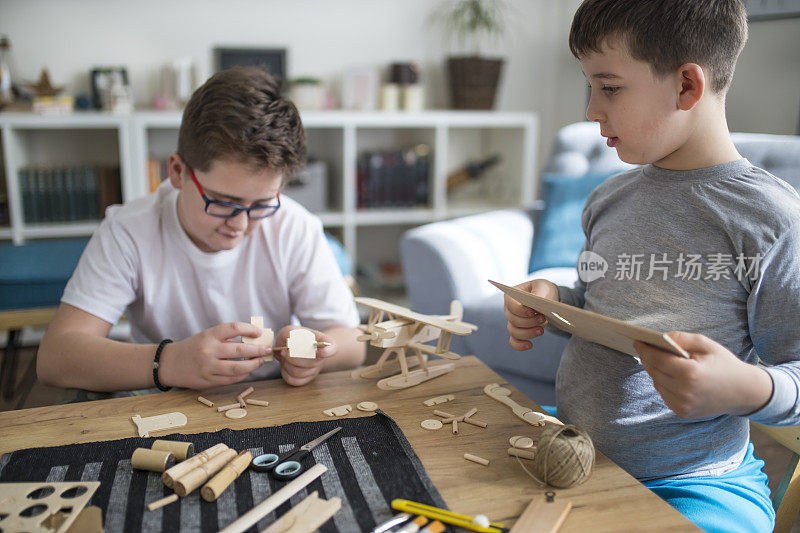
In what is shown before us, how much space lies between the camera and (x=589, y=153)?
8.68 ft

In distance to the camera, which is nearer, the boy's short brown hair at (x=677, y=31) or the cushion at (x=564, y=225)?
the boy's short brown hair at (x=677, y=31)

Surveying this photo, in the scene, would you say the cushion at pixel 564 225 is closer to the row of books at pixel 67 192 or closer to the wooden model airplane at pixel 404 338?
the wooden model airplane at pixel 404 338

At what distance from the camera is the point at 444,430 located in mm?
997

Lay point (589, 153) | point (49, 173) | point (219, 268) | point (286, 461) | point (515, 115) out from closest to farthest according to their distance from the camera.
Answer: point (286, 461) < point (219, 268) < point (589, 153) < point (49, 173) < point (515, 115)

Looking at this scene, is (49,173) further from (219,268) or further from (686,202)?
(686,202)

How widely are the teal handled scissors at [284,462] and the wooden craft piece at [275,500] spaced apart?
0.04ft

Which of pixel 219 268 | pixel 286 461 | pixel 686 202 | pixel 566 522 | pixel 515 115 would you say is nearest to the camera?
pixel 566 522

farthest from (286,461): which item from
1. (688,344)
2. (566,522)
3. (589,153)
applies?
(589,153)

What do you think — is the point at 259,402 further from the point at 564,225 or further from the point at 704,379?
the point at 564,225

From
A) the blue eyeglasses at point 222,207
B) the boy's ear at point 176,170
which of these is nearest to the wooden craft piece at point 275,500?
the blue eyeglasses at point 222,207

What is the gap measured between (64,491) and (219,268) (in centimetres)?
66

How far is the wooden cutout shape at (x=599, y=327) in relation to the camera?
2.52 feet

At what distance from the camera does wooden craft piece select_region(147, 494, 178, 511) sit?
787mm

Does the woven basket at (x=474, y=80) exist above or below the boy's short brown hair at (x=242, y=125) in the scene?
above
